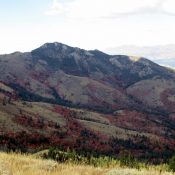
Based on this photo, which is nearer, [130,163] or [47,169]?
[47,169]

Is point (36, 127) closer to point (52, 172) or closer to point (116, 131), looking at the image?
point (116, 131)

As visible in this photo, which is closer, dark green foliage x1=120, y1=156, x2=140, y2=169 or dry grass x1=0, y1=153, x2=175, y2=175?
dry grass x1=0, y1=153, x2=175, y2=175

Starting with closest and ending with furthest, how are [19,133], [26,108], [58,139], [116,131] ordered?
1. [19,133]
2. [58,139]
3. [26,108]
4. [116,131]

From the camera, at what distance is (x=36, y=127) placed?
120188mm

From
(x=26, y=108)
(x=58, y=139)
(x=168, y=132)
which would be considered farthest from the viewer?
(x=168, y=132)

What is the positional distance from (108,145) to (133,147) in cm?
1038

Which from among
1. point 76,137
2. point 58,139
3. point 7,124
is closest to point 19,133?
point 7,124

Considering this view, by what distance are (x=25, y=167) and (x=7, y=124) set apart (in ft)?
317

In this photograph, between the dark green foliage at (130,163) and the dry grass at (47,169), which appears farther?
the dark green foliage at (130,163)

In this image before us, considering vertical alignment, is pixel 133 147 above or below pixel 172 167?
below

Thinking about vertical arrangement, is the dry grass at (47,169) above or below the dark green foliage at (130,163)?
above

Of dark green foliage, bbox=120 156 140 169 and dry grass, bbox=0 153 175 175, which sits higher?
dry grass, bbox=0 153 175 175

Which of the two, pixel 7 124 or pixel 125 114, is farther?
pixel 125 114

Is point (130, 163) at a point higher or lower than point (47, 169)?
lower
